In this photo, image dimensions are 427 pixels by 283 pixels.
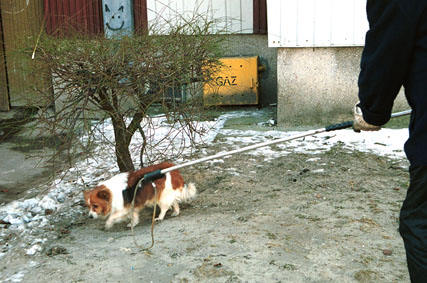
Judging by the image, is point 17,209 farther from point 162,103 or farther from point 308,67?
point 308,67

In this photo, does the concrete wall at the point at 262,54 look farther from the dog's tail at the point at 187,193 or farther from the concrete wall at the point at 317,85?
the dog's tail at the point at 187,193

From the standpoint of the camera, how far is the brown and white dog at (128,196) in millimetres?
4504

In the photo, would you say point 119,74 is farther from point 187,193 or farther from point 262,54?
point 262,54

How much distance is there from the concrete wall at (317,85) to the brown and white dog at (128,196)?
3.85 metres

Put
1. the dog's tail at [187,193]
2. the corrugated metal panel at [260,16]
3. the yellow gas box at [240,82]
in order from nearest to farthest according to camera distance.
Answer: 1. the dog's tail at [187,193]
2. the yellow gas box at [240,82]
3. the corrugated metal panel at [260,16]

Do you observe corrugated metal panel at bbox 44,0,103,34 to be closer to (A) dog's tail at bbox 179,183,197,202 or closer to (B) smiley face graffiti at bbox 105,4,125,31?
(B) smiley face graffiti at bbox 105,4,125,31

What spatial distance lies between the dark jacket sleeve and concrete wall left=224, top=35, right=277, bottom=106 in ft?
25.1

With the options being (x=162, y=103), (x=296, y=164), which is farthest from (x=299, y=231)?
(x=296, y=164)

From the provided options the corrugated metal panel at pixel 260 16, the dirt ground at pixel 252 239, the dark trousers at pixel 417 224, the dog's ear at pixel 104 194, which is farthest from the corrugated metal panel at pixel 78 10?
the dark trousers at pixel 417 224

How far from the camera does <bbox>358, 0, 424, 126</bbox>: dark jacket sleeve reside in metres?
1.91

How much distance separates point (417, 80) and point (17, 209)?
14.2 feet

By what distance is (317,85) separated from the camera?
816 cm

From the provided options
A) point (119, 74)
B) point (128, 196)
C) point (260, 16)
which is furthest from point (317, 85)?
point (128, 196)

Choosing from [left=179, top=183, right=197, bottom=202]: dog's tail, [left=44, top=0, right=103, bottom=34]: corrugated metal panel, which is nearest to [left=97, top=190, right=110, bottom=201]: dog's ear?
[left=179, top=183, right=197, bottom=202]: dog's tail
